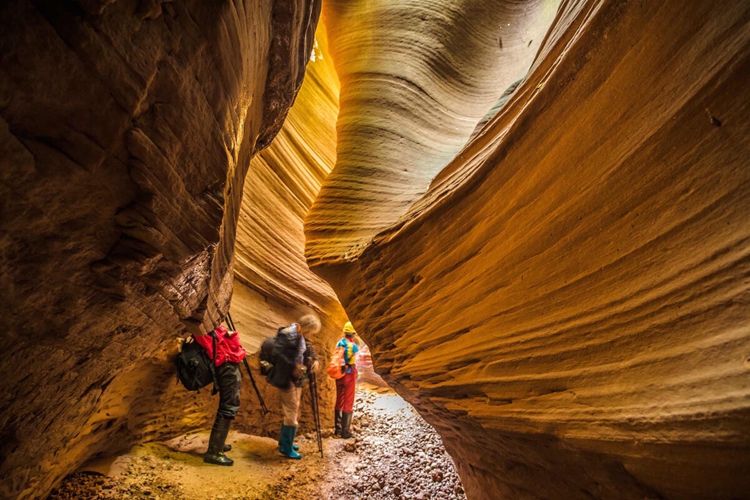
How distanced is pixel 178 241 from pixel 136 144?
475mm

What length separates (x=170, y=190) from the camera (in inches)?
50.7

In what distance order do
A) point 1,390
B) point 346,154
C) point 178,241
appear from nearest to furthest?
1. point 1,390
2. point 178,241
3. point 346,154

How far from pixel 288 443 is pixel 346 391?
1301mm

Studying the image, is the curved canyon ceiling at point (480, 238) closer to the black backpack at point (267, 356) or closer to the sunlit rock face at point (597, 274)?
the sunlit rock face at point (597, 274)

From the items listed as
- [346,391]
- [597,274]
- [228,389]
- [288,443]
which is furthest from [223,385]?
[597,274]

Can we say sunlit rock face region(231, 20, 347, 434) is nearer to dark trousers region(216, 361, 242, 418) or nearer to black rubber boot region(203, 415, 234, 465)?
dark trousers region(216, 361, 242, 418)

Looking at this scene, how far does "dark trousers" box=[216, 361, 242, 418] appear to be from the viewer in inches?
137

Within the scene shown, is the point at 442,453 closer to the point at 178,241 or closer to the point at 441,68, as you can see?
the point at 178,241

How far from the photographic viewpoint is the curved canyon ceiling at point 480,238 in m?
0.99

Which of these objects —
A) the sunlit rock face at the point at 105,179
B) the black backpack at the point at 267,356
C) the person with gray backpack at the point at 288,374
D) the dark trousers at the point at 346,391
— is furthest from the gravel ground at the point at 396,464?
the sunlit rock face at the point at 105,179

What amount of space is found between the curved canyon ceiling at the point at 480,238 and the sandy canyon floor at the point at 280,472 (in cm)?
34

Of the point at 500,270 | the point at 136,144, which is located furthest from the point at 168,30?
the point at 500,270

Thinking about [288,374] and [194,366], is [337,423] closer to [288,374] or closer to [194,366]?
[288,374]

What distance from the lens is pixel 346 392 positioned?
5312 mm
